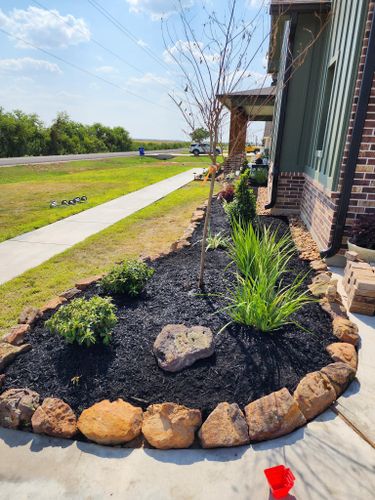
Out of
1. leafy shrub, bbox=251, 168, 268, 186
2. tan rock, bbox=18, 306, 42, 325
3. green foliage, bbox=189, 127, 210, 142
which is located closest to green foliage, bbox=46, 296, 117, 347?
tan rock, bbox=18, 306, 42, 325

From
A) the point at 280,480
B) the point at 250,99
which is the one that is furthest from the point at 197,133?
the point at 250,99

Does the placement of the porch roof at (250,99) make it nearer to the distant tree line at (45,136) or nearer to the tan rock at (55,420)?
the tan rock at (55,420)

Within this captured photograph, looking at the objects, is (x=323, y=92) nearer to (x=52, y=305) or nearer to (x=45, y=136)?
(x=52, y=305)

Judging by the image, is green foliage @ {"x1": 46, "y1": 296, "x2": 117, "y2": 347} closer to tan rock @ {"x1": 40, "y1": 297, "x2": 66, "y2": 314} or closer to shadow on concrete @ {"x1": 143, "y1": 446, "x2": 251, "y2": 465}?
tan rock @ {"x1": 40, "y1": 297, "x2": 66, "y2": 314}

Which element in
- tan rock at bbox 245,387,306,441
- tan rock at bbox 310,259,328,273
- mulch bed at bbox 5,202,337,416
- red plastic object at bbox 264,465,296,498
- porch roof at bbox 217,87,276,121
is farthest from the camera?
tan rock at bbox 310,259,328,273

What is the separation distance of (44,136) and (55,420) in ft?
123

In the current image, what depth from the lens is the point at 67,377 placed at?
2178 millimetres

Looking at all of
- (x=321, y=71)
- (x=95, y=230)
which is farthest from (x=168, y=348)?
(x=321, y=71)

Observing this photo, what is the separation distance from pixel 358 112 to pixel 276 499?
3.52 meters

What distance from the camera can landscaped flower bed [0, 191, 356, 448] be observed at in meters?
1.86

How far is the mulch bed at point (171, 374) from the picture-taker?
6.77 ft

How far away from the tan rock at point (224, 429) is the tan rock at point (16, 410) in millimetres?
1018

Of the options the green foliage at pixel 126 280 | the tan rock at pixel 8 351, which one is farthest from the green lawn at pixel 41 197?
the tan rock at pixel 8 351

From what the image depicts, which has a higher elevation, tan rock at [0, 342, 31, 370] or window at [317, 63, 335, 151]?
window at [317, 63, 335, 151]
